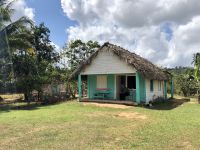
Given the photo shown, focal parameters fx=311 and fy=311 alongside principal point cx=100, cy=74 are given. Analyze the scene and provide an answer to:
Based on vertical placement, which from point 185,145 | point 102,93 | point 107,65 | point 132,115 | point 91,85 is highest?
point 107,65

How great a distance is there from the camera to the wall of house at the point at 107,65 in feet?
74.8

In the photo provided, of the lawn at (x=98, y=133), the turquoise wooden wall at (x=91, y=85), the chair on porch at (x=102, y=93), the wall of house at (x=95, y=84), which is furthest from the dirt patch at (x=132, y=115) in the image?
the turquoise wooden wall at (x=91, y=85)

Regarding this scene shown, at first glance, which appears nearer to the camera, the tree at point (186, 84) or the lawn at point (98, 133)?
the lawn at point (98, 133)

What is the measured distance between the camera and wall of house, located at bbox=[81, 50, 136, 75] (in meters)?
22.8

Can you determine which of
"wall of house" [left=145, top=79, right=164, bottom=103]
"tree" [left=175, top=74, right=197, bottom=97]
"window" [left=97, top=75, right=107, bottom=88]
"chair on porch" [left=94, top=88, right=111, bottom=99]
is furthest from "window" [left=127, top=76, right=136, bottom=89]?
"tree" [left=175, top=74, right=197, bottom=97]

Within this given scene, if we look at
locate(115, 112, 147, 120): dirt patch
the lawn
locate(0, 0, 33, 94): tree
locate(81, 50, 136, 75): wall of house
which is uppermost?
locate(0, 0, 33, 94): tree

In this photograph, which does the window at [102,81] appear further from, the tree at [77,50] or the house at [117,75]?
the tree at [77,50]

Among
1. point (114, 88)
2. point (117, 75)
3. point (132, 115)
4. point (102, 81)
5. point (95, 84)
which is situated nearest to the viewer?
point (132, 115)

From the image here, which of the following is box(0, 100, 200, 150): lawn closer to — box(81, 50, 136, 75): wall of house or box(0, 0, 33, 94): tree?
box(81, 50, 136, 75): wall of house

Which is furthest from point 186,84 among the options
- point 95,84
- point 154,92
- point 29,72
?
point 29,72

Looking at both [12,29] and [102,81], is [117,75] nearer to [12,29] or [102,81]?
[102,81]

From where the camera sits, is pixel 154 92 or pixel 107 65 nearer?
pixel 107 65

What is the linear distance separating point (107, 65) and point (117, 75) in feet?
5.52

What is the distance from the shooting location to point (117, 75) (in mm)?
24906
